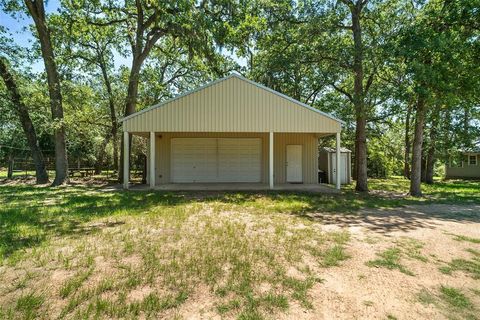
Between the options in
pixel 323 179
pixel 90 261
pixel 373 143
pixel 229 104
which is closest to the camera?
pixel 90 261

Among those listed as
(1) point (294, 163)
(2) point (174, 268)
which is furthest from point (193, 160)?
(2) point (174, 268)

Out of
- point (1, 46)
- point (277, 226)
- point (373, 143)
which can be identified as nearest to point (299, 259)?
point (277, 226)

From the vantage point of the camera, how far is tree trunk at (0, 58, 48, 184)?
1281cm

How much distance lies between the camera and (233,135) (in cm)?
1346

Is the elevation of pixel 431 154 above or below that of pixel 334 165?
above

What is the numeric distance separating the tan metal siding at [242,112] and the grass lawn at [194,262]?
16.7ft

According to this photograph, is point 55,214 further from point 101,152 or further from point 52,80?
point 101,152

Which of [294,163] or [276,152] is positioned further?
[294,163]

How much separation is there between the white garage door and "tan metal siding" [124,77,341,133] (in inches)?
91.7

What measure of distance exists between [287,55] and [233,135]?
414 cm

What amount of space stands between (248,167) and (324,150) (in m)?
4.83

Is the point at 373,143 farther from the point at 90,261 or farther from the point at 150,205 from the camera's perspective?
the point at 90,261

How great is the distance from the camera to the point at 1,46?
13.5m

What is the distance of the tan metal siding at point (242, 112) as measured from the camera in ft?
36.5
